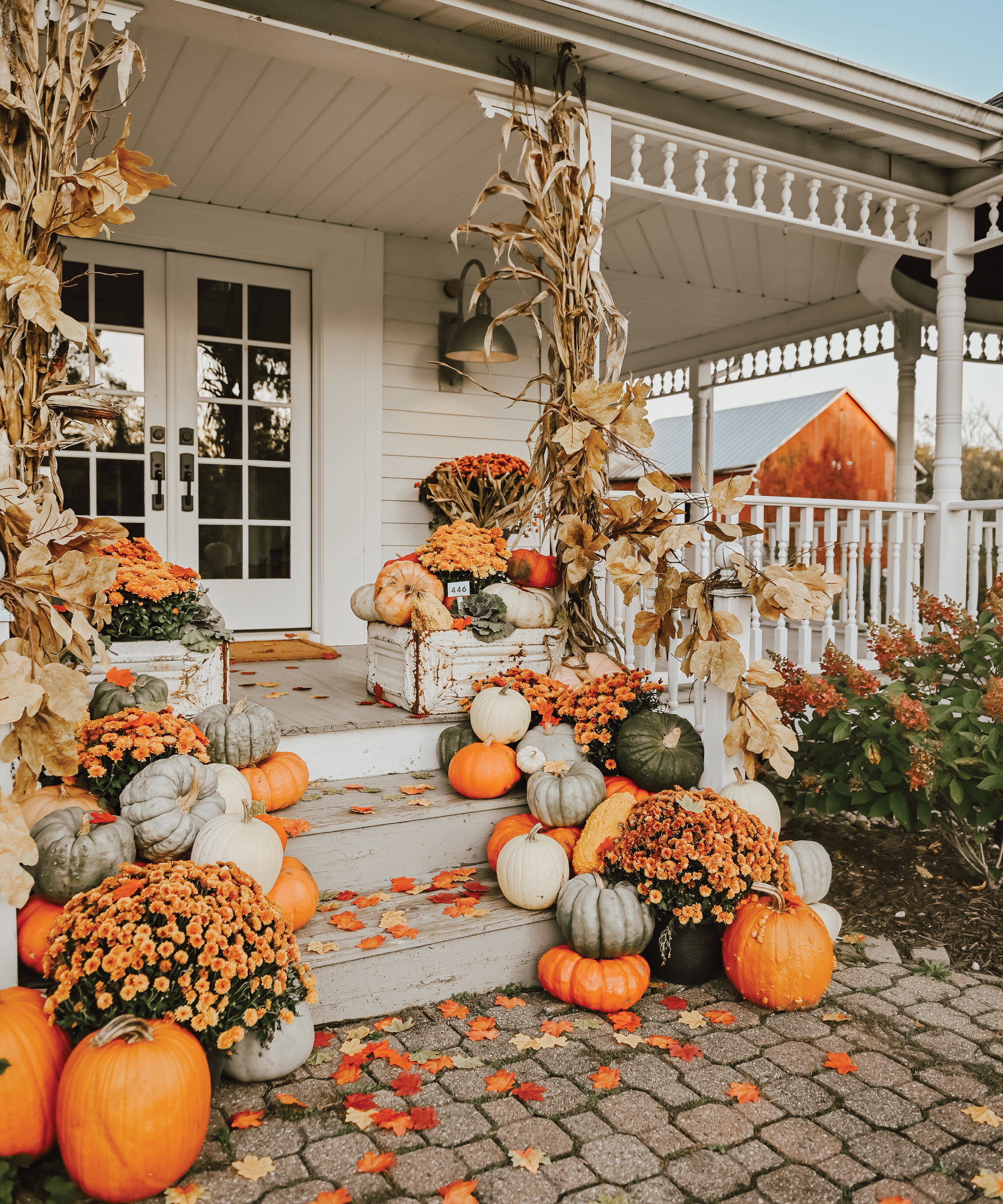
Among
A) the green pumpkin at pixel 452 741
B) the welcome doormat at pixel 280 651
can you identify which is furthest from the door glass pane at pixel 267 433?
the green pumpkin at pixel 452 741

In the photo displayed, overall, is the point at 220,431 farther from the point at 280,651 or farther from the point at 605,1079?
the point at 605,1079

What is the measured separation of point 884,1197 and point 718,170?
4.23 meters

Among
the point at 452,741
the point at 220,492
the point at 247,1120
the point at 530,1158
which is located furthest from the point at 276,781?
the point at 220,492

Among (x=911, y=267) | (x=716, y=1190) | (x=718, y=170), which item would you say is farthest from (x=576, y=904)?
(x=911, y=267)

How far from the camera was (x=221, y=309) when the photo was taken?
4789 mm

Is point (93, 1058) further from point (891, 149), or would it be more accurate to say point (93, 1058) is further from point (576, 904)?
point (891, 149)

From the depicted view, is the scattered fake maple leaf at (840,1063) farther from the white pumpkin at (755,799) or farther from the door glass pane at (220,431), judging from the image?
the door glass pane at (220,431)

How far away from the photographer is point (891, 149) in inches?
165

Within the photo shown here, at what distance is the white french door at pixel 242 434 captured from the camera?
4.68 m

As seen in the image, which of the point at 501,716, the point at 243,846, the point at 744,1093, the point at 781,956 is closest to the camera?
the point at 744,1093

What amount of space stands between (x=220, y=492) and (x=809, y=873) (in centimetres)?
353

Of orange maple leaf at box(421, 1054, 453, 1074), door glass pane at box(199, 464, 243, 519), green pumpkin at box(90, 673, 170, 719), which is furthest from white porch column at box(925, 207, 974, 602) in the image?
green pumpkin at box(90, 673, 170, 719)

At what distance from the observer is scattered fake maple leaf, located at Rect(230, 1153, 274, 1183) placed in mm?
1610

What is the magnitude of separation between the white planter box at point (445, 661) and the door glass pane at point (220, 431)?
195cm
